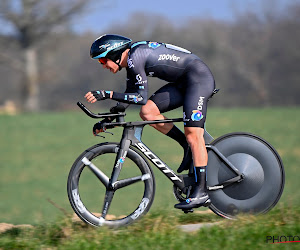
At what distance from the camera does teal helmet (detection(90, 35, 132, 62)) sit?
4.79m

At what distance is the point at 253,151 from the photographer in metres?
5.22

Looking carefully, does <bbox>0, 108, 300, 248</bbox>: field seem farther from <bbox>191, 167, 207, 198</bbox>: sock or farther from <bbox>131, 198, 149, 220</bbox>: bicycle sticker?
<bbox>191, 167, 207, 198</bbox>: sock

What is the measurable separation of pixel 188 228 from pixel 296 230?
1038mm

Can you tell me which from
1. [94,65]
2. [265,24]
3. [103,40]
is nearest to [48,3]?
[94,65]

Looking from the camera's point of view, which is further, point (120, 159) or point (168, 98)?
point (168, 98)

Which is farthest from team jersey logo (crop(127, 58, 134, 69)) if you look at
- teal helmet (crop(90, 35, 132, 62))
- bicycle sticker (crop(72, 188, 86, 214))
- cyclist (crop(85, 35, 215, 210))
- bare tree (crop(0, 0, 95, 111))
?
bare tree (crop(0, 0, 95, 111))

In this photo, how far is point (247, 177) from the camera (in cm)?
519

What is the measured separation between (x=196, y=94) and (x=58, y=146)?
19.4 metres

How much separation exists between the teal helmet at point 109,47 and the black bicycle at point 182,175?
1.89ft

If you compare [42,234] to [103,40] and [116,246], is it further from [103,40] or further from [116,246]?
[103,40]

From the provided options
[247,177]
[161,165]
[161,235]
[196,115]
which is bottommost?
[161,235]

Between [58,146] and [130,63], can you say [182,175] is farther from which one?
[58,146]

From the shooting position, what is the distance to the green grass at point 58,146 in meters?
16.7

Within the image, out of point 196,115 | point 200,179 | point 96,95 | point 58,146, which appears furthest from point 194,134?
point 58,146
